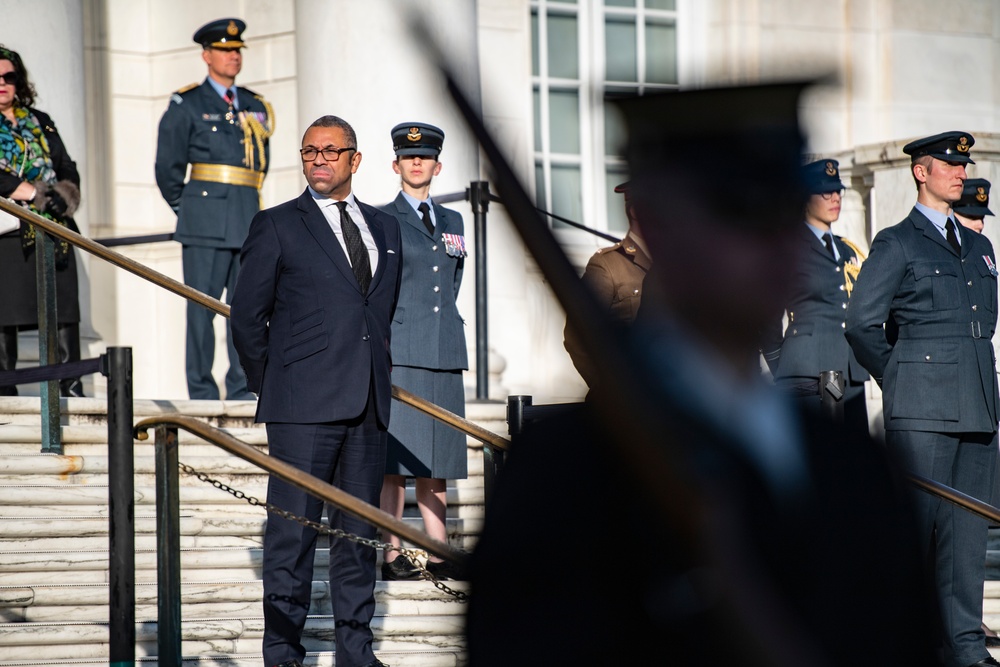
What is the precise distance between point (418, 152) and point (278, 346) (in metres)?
1.74

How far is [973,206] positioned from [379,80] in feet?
11.5

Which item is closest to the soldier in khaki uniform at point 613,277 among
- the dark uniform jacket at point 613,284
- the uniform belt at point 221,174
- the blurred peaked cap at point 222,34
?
the dark uniform jacket at point 613,284

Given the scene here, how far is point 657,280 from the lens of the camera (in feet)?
3.99

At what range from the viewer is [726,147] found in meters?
1.28

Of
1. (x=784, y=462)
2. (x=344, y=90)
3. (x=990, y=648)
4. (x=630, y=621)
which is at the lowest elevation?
(x=990, y=648)

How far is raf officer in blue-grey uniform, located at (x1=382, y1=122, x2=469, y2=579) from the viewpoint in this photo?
6047mm

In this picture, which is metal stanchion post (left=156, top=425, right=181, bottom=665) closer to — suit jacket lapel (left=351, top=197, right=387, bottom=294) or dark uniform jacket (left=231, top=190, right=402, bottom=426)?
dark uniform jacket (left=231, top=190, right=402, bottom=426)

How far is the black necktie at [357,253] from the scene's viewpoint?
4969 millimetres

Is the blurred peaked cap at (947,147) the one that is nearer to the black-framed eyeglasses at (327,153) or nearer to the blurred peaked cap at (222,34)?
the black-framed eyeglasses at (327,153)

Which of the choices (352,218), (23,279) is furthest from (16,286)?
(352,218)

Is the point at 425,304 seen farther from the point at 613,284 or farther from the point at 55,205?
the point at 613,284

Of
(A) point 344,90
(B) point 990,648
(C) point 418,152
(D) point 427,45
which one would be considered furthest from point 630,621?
(A) point 344,90

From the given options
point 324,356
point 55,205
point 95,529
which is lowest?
point 95,529

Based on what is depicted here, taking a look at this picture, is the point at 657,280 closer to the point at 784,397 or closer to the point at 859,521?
the point at 784,397
